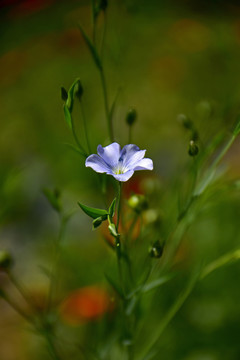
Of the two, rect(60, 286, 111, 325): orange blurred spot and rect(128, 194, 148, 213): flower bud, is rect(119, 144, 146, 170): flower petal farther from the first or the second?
rect(60, 286, 111, 325): orange blurred spot

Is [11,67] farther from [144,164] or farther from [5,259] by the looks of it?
[144,164]

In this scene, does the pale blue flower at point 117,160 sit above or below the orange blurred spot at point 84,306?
above

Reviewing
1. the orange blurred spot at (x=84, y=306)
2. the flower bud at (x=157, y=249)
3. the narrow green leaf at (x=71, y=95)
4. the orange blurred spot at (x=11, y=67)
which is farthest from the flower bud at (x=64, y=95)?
the orange blurred spot at (x=11, y=67)

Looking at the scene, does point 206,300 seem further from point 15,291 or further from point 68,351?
point 15,291

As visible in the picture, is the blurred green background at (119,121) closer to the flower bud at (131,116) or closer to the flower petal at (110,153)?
the flower bud at (131,116)

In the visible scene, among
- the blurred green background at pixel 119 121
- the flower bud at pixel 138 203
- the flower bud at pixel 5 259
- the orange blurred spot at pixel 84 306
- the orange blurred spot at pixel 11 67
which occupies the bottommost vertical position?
the blurred green background at pixel 119 121

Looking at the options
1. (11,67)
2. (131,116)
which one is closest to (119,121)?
(131,116)

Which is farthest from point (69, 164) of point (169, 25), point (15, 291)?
point (169, 25)

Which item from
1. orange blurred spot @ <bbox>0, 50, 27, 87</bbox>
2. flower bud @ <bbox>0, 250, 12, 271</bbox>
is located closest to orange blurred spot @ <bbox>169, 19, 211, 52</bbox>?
orange blurred spot @ <bbox>0, 50, 27, 87</bbox>
